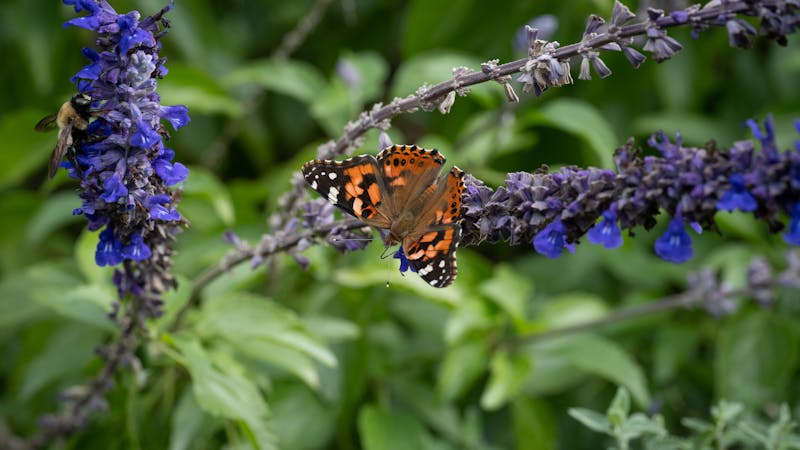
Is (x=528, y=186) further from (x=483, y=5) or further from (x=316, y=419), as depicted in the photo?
(x=483, y=5)

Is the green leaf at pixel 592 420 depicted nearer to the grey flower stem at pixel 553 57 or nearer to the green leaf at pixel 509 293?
the grey flower stem at pixel 553 57

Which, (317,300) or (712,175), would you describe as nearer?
(712,175)

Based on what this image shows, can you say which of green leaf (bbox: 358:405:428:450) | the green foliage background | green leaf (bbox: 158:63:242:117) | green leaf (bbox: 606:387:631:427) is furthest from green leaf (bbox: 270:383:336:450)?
green leaf (bbox: 606:387:631:427)

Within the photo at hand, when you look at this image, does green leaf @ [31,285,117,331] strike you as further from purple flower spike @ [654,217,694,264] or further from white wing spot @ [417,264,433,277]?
purple flower spike @ [654,217,694,264]

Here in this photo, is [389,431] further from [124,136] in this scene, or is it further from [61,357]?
[124,136]

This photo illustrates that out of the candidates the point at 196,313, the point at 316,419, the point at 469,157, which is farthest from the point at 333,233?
the point at 469,157
